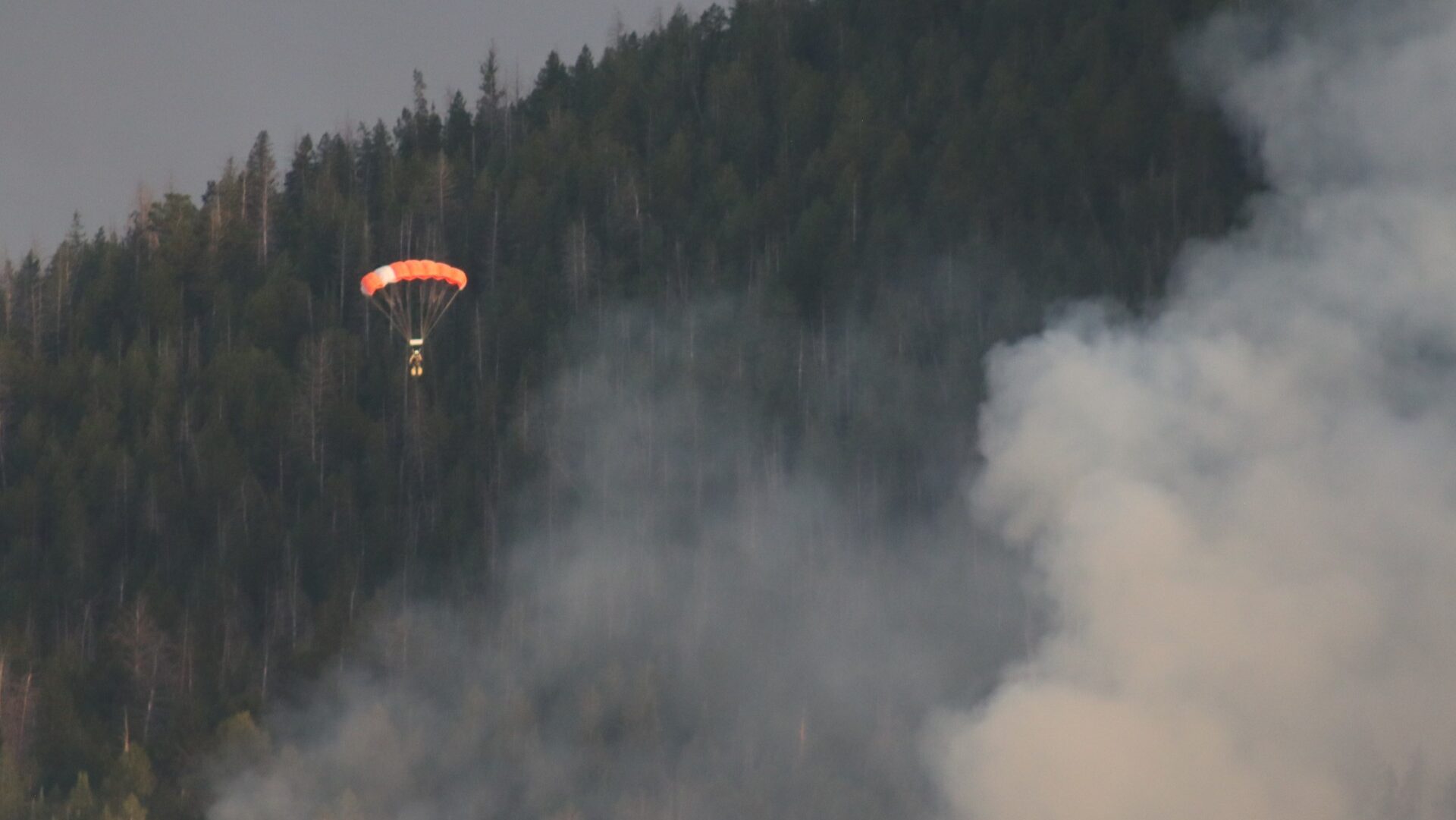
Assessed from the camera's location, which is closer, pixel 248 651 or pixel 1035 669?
pixel 1035 669

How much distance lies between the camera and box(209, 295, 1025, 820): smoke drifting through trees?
5709 cm

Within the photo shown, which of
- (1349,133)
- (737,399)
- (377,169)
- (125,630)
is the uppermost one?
(377,169)

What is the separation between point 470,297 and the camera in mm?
90812

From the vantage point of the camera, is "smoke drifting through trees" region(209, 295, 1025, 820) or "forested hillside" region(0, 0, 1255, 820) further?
"forested hillside" region(0, 0, 1255, 820)

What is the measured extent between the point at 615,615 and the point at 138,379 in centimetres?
2575

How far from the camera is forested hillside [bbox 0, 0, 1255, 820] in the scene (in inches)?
2729

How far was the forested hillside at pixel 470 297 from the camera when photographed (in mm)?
69312

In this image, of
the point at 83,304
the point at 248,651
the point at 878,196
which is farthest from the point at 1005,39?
the point at 248,651

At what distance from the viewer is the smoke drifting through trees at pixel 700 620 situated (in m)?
57.1

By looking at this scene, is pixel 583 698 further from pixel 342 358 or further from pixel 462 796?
pixel 342 358

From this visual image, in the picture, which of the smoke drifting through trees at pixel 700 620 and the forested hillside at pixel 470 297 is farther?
the forested hillside at pixel 470 297

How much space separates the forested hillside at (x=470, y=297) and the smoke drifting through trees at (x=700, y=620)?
2.56 feet

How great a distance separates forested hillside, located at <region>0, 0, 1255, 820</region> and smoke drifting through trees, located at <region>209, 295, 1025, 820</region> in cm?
78

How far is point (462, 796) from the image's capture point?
5703 centimetres
